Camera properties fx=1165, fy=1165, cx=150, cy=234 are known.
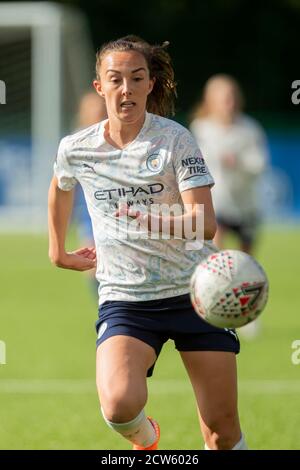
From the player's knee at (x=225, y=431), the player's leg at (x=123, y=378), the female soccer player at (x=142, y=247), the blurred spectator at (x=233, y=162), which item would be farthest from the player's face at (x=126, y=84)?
the blurred spectator at (x=233, y=162)

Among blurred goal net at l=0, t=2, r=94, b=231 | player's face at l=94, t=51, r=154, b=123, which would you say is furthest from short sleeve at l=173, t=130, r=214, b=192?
blurred goal net at l=0, t=2, r=94, b=231

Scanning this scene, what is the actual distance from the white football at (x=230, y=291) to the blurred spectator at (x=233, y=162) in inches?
272

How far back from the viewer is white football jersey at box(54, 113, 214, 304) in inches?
219

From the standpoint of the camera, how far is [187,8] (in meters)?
33.1

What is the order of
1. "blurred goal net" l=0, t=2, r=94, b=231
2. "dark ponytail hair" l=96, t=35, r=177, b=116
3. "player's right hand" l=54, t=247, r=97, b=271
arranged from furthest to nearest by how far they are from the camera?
"blurred goal net" l=0, t=2, r=94, b=231, "player's right hand" l=54, t=247, r=97, b=271, "dark ponytail hair" l=96, t=35, r=177, b=116

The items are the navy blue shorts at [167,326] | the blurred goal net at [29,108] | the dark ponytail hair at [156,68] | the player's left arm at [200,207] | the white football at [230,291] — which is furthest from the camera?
the blurred goal net at [29,108]

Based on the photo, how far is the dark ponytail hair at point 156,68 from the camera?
576 centimetres

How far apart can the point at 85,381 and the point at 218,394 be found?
3.82 m

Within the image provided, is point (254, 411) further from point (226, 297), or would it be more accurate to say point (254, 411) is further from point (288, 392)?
point (226, 297)

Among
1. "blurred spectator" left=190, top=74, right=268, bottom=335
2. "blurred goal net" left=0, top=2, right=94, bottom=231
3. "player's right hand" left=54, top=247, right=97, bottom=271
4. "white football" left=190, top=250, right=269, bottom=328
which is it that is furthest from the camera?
"blurred goal net" left=0, top=2, right=94, bottom=231

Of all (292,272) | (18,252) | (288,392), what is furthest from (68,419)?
(18,252)

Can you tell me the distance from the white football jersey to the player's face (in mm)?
133

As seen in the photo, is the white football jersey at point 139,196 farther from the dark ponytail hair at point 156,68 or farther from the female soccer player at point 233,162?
the female soccer player at point 233,162

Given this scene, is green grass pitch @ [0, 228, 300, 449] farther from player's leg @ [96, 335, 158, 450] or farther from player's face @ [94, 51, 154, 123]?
player's face @ [94, 51, 154, 123]
